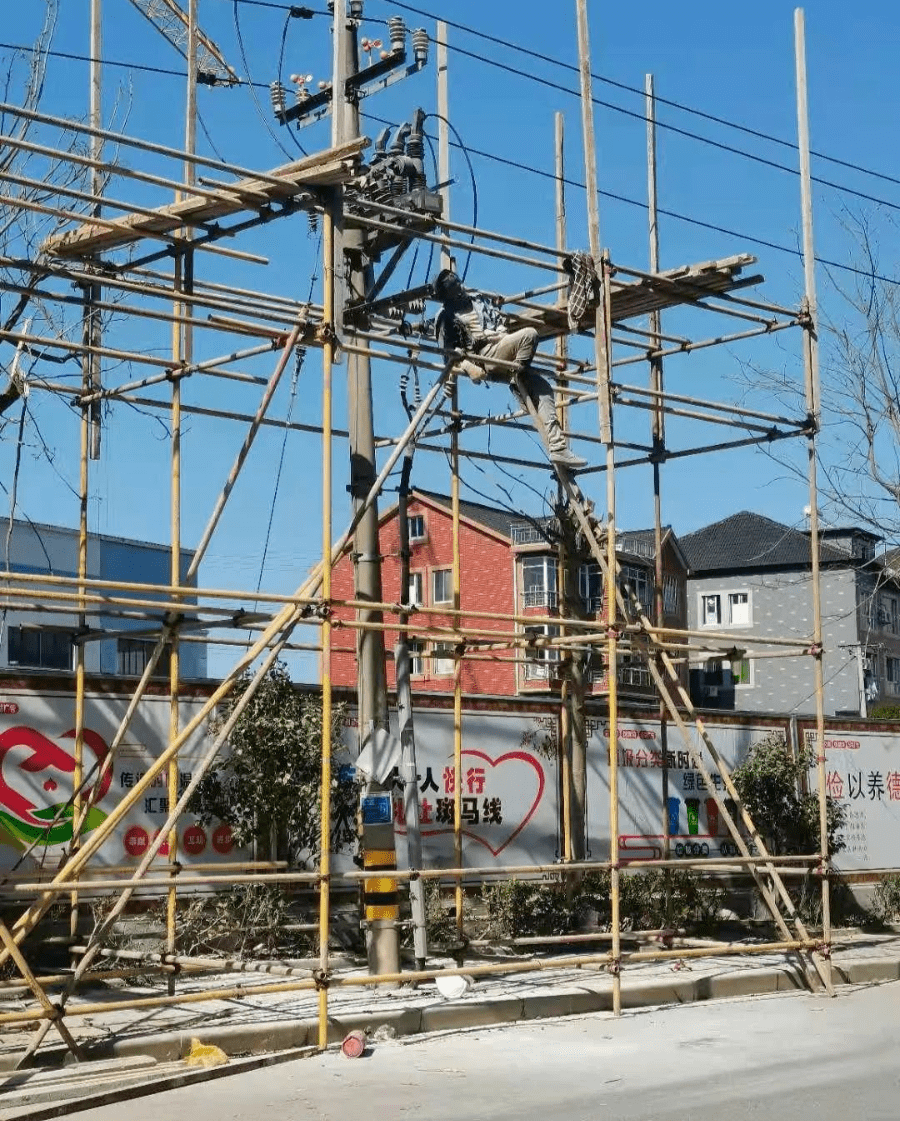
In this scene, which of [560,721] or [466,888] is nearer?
[466,888]

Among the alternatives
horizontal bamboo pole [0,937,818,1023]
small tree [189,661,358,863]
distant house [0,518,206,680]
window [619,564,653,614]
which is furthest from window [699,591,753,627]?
small tree [189,661,358,863]

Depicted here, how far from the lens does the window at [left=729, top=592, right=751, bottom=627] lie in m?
66.6

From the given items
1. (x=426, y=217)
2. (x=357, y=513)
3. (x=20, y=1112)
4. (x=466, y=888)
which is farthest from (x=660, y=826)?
Result: (x=20, y=1112)

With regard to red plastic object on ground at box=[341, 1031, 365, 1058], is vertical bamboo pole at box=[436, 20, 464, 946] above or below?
above

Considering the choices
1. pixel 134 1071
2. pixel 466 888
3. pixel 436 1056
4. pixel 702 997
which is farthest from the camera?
pixel 466 888

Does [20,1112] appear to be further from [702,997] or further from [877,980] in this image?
[877,980]

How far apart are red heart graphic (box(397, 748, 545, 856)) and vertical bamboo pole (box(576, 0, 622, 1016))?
3.08 m

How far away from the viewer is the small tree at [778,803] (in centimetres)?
1691

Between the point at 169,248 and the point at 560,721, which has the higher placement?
the point at 169,248

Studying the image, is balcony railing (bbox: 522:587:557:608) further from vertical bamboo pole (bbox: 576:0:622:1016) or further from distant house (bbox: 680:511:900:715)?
vertical bamboo pole (bbox: 576:0:622:1016)

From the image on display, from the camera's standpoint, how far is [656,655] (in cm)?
1374

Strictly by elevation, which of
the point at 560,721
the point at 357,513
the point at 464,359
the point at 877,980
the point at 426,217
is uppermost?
the point at 426,217

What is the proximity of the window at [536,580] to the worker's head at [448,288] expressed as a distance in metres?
42.6

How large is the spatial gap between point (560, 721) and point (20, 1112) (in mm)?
8997
